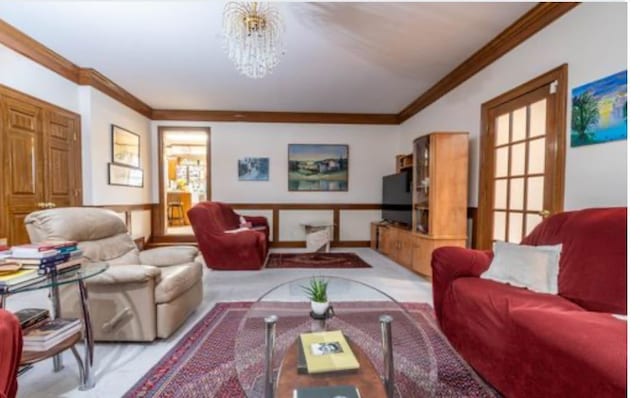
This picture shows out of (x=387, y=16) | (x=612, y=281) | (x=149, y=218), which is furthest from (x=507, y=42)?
(x=149, y=218)

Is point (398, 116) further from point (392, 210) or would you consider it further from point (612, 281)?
point (612, 281)

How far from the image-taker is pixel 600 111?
202cm

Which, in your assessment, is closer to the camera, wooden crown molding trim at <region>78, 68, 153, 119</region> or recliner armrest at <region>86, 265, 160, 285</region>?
recliner armrest at <region>86, 265, 160, 285</region>

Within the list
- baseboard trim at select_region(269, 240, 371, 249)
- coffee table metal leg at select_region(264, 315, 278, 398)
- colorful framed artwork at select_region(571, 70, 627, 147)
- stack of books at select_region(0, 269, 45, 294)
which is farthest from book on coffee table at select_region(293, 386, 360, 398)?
baseboard trim at select_region(269, 240, 371, 249)

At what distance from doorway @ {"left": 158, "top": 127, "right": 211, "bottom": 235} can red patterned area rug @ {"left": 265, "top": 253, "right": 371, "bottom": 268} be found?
6.83ft

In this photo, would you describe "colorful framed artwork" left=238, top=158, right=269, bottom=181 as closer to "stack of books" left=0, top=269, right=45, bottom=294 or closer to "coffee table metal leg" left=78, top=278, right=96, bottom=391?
"coffee table metal leg" left=78, top=278, right=96, bottom=391

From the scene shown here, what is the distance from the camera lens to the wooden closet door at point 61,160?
3.36 m

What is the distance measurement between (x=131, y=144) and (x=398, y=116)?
4.80 m

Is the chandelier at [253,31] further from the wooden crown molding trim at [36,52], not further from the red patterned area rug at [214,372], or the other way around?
the red patterned area rug at [214,372]

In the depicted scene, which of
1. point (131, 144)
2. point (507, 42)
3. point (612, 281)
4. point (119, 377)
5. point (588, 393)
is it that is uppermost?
point (507, 42)

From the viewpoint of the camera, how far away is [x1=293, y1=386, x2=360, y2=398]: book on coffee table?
41.1 inches

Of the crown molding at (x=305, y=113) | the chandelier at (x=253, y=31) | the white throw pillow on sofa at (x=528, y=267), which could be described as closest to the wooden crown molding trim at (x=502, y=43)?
the crown molding at (x=305, y=113)

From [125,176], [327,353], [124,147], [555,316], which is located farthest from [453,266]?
[124,147]

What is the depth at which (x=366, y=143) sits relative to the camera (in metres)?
5.98
